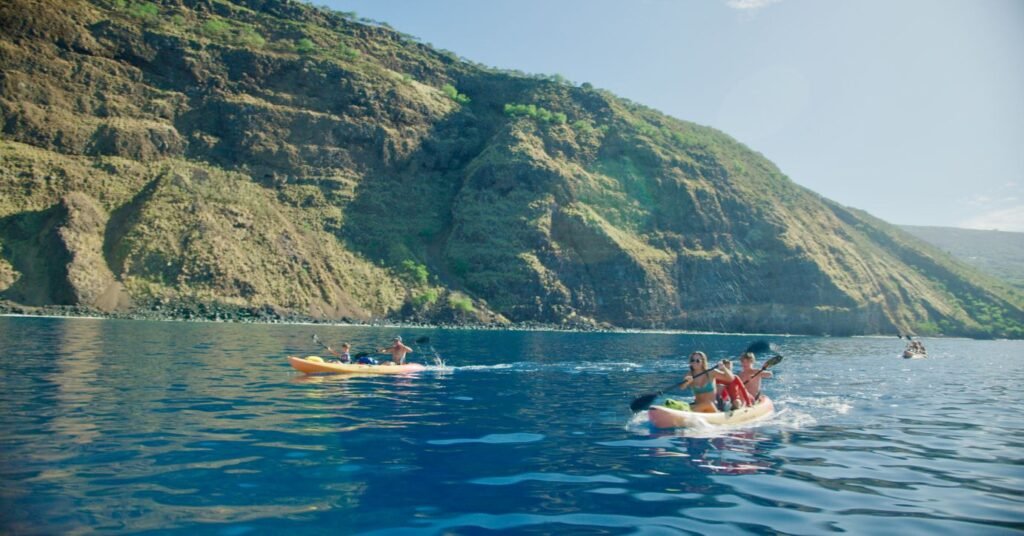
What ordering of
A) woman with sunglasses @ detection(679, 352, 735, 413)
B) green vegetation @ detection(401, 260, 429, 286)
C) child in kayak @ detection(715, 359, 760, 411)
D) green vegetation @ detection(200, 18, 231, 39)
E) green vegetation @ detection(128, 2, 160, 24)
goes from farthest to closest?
green vegetation @ detection(200, 18, 231, 39), green vegetation @ detection(128, 2, 160, 24), green vegetation @ detection(401, 260, 429, 286), child in kayak @ detection(715, 359, 760, 411), woman with sunglasses @ detection(679, 352, 735, 413)

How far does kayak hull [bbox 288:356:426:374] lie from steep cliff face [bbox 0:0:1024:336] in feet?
170

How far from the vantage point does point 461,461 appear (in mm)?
10938

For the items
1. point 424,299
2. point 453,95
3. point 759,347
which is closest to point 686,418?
point 759,347

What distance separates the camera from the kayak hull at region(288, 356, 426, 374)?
24.1m

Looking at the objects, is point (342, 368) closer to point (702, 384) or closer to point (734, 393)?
point (702, 384)

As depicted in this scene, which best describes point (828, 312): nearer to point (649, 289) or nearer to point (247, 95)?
point (649, 289)

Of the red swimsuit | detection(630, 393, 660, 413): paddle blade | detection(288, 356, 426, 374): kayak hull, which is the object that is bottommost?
detection(288, 356, 426, 374): kayak hull

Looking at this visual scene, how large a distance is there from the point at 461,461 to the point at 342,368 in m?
14.9

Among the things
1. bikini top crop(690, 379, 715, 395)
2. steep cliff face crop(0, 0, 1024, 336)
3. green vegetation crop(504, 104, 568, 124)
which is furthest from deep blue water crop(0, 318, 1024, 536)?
green vegetation crop(504, 104, 568, 124)

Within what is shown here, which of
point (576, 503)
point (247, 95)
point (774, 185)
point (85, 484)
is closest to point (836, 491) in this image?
point (576, 503)

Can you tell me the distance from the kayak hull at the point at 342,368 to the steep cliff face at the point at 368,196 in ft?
170

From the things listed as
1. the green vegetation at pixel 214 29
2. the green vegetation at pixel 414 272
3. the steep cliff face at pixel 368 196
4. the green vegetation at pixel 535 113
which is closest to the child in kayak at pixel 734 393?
the steep cliff face at pixel 368 196

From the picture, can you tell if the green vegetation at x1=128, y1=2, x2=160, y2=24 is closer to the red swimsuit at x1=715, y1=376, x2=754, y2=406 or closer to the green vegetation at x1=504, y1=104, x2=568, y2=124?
the green vegetation at x1=504, y1=104, x2=568, y2=124

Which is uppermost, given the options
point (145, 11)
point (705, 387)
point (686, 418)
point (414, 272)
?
point (145, 11)
